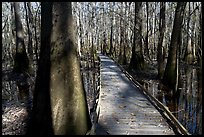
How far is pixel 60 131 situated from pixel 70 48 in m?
1.97

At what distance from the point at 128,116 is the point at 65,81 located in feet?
8.10

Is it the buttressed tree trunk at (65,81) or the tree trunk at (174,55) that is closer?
the buttressed tree trunk at (65,81)

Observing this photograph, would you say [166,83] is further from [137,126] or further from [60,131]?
[60,131]

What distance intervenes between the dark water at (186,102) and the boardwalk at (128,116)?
4.93 ft

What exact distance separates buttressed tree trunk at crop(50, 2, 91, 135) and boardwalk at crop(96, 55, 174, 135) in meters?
0.70

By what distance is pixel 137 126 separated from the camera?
7.06 meters

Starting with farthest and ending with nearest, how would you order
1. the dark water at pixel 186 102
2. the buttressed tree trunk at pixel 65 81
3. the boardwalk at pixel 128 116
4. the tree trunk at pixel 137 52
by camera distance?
the tree trunk at pixel 137 52 < the dark water at pixel 186 102 < the boardwalk at pixel 128 116 < the buttressed tree trunk at pixel 65 81

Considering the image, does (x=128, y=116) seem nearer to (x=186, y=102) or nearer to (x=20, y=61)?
(x=186, y=102)

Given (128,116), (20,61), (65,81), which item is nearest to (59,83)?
(65,81)

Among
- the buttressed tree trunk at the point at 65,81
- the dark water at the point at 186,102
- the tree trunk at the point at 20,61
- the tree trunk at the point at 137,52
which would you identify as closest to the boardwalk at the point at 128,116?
the buttressed tree trunk at the point at 65,81

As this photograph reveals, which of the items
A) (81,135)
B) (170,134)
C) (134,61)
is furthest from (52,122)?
(134,61)

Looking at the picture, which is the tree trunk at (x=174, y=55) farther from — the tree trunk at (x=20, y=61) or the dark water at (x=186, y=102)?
the tree trunk at (x=20, y=61)

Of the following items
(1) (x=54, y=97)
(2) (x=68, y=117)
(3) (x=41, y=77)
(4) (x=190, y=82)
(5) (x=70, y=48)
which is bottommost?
(4) (x=190, y=82)

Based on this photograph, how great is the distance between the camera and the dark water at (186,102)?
947cm
